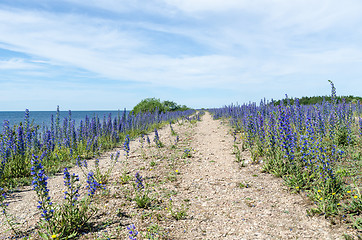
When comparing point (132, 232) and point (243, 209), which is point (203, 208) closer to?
point (243, 209)

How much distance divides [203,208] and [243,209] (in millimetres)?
693

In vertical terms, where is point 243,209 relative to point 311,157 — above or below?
below

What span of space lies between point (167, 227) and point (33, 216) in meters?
2.40

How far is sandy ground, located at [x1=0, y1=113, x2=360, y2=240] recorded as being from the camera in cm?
316

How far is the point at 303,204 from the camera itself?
388cm

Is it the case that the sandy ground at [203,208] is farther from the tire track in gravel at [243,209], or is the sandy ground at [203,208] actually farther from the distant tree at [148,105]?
the distant tree at [148,105]

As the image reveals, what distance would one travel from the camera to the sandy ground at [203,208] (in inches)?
125

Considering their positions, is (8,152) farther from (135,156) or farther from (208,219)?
(208,219)

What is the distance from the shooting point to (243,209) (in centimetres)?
382

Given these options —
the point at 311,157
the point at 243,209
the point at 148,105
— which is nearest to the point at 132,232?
the point at 243,209

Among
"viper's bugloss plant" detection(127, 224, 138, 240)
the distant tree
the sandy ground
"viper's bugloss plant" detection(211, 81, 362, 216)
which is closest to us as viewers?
"viper's bugloss plant" detection(127, 224, 138, 240)

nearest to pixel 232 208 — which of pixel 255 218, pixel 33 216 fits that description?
pixel 255 218

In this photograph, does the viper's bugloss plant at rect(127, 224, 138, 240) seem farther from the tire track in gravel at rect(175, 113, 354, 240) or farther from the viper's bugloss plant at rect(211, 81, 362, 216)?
the viper's bugloss plant at rect(211, 81, 362, 216)

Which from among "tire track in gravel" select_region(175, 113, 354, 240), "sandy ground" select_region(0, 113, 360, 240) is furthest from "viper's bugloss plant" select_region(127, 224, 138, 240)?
"tire track in gravel" select_region(175, 113, 354, 240)
